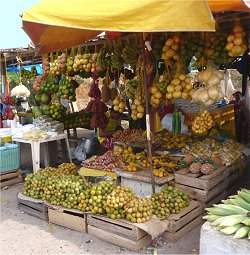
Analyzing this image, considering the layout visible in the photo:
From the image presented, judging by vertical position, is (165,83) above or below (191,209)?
above

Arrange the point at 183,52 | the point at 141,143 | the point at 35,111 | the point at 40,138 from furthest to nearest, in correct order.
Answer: the point at 35,111 < the point at 40,138 < the point at 141,143 < the point at 183,52

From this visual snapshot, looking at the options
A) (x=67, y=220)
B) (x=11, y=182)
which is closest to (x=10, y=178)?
(x=11, y=182)

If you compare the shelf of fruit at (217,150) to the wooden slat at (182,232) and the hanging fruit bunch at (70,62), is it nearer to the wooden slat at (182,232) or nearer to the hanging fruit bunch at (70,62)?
the wooden slat at (182,232)

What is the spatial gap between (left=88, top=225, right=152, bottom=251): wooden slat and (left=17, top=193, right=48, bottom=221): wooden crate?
32.2 inches

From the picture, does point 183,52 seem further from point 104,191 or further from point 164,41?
point 104,191

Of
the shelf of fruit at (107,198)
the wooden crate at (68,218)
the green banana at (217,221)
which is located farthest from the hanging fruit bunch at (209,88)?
the wooden crate at (68,218)

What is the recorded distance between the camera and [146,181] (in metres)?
4.54

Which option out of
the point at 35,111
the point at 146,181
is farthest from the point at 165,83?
the point at 35,111

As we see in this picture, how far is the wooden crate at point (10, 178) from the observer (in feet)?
19.4

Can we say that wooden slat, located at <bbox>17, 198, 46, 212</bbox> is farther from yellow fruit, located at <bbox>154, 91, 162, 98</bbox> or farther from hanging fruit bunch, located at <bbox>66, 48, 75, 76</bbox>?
hanging fruit bunch, located at <bbox>66, 48, 75, 76</bbox>

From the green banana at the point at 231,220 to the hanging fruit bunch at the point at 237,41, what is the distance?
1.82 metres

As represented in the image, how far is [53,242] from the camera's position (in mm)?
3965

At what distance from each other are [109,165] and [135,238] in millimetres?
1707

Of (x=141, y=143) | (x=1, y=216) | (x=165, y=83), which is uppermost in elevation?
(x=165, y=83)
